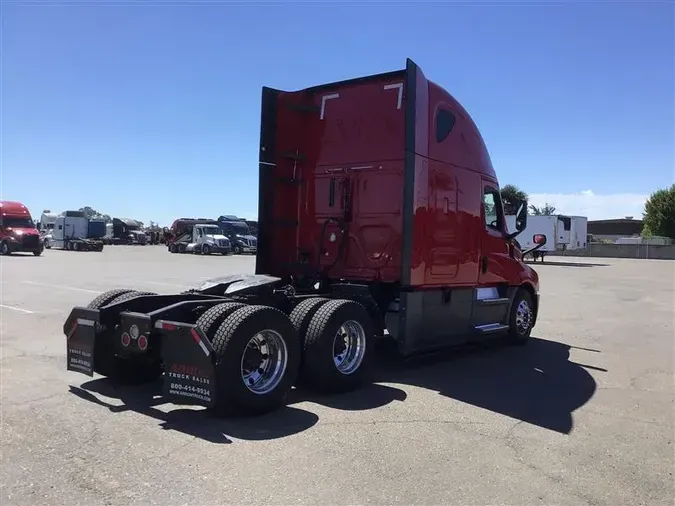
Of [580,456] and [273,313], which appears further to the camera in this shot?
[273,313]

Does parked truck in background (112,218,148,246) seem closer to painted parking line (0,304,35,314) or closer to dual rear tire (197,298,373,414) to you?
painted parking line (0,304,35,314)

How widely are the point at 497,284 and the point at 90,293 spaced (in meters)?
10.9

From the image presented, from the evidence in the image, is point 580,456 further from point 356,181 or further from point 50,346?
point 50,346

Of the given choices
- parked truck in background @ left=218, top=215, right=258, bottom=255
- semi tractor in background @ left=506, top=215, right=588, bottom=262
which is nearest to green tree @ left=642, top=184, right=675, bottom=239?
semi tractor in background @ left=506, top=215, right=588, bottom=262

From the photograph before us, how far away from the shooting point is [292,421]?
521 cm

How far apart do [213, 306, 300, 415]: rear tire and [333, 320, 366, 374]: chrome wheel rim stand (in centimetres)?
77

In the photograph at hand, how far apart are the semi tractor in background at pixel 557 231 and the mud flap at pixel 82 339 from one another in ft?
137

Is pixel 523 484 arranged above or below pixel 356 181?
below

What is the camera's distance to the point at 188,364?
5.07 metres

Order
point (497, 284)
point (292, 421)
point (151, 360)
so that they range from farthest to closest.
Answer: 1. point (497, 284)
2. point (151, 360)
3. point (292, 421)

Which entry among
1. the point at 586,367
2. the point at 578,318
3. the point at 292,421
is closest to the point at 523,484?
the point at 292,421

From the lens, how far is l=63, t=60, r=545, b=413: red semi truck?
17.7ft

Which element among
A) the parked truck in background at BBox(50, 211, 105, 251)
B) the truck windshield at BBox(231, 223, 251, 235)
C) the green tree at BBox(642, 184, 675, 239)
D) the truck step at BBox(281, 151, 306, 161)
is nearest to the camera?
the truck step at BBox(281, 151, 306, 161)

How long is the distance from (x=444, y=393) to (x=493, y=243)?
3.41 m
